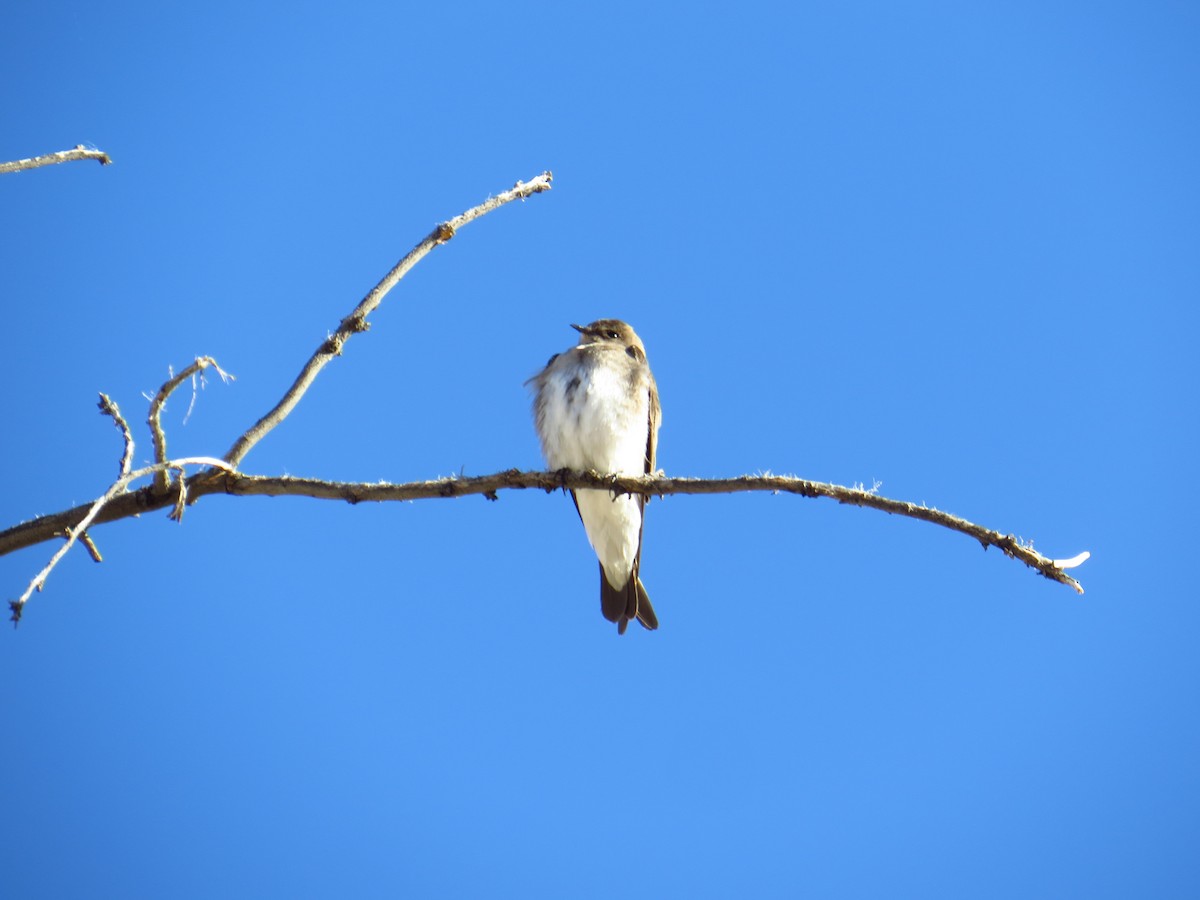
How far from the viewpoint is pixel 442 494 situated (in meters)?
4.51

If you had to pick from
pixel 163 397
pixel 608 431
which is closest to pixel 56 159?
pixel 163 397

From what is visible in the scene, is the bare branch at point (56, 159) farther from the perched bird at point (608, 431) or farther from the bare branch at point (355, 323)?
the perched bird at point (608, 431)

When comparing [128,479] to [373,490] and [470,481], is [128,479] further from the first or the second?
[470,481]

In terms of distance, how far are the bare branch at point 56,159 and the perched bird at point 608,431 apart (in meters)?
3.93

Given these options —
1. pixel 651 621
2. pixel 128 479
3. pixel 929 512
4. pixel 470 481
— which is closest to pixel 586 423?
pixel 651 621

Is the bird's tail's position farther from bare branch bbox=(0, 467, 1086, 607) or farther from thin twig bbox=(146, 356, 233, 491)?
thin twig bbox=(146, 356, 233, 491)

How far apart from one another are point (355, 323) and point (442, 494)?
755mm

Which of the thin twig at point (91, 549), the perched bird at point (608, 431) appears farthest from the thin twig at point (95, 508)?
the perched bird at point (608, 431)

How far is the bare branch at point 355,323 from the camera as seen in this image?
435 cm

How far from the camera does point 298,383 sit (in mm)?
4387

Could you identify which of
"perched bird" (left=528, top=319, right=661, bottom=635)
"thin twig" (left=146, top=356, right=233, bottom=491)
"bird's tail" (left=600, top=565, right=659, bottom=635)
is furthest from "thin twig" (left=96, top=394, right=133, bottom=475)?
"bird's tail" (left=600, top=565, right=659, bottom=635)

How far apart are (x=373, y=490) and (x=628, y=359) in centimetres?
423

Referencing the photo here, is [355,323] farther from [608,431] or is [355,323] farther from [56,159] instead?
[608,431]

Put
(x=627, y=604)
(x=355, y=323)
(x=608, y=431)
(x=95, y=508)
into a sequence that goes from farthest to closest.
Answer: (x=627, y=604)
(x=608, y=431)
(x=355, y=323)
(x=95, y=508)
